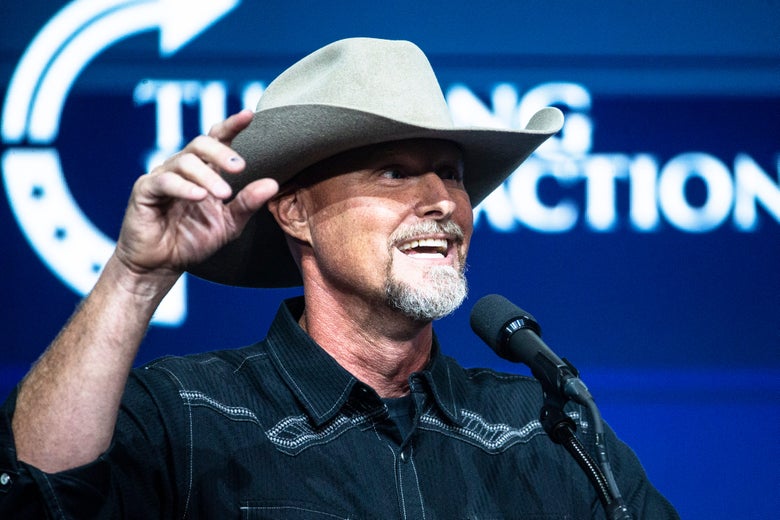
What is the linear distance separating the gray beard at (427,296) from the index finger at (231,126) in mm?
597

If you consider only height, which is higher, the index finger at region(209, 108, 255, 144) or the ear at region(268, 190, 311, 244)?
the ear at region(268, 190, 311, 244)

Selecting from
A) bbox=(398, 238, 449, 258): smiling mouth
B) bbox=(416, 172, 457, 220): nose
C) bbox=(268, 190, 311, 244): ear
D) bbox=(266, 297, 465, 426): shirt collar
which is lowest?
bbox=(266, 297, 465, 426): shirt collar

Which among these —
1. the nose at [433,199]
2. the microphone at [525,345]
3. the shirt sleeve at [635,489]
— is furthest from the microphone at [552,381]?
the shirt sleeve at [635,489]

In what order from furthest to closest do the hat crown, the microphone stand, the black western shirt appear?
the hat crown
the black western shirt
the microphone stand

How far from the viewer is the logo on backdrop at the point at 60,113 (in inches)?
120

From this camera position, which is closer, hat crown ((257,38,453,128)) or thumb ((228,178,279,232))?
thumb ((228,178,279,232))

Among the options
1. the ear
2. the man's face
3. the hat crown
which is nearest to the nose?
the man's face

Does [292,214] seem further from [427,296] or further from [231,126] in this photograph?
[231,126]

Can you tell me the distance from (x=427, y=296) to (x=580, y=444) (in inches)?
23.7

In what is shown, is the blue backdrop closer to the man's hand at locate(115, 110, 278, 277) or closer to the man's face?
the man's face

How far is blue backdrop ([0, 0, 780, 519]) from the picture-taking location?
3086 millimetres

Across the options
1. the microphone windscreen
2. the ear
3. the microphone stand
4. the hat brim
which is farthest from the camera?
the ear

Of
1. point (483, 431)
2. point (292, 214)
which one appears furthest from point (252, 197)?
point (483, 431)

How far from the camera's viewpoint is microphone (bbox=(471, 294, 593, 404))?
64.4 inches
